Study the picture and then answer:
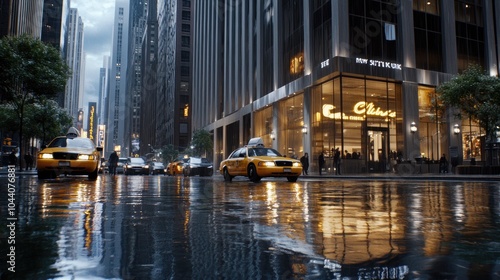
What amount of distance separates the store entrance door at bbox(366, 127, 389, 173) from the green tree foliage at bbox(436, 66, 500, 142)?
5.65 meters

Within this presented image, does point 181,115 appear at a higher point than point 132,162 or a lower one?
higher

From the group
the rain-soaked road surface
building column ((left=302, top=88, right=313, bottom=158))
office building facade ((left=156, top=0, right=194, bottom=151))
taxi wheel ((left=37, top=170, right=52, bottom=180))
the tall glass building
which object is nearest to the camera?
the rain-soaked road surface

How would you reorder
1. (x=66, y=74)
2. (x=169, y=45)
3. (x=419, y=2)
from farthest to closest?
(x=169, y=45) → (x=419, y=2) → (x=66, y=74)

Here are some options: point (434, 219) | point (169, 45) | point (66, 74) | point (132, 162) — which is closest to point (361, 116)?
point (132, 162)

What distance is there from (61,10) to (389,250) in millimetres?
120748

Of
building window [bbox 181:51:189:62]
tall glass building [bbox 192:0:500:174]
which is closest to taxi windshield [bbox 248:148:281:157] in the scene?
tall glass building [bbox 192:0:500:174]

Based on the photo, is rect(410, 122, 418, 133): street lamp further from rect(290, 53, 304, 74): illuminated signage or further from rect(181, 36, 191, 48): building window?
rect(181, 36, 191, 48): building window

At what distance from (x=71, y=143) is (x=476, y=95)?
25.5 m

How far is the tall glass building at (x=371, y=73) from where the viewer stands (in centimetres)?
3089

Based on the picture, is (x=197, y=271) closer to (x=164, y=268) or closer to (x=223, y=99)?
(x=164, y=268)

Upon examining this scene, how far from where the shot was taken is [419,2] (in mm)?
33938

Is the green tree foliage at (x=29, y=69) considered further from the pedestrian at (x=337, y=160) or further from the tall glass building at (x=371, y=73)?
the pedestrian at (x=337, y=160)

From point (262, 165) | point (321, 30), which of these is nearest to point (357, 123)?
point (321, 30)

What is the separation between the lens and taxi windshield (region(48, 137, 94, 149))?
14977 millimetres
